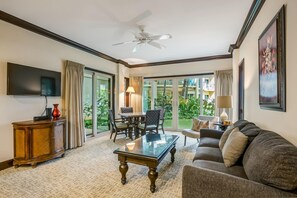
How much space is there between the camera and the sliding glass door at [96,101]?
16.5ft

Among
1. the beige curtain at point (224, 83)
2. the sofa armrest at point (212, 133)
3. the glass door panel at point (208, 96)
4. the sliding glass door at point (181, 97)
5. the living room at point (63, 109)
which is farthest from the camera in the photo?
the sliding glass door at point (181, 97)

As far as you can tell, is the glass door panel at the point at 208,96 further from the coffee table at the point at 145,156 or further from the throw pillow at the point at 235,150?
the throw pillow at the point at 235,150

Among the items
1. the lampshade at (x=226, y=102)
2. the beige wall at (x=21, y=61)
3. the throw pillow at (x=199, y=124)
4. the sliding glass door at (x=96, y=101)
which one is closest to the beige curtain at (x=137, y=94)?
the sliding glass door at (x=96, y=101)

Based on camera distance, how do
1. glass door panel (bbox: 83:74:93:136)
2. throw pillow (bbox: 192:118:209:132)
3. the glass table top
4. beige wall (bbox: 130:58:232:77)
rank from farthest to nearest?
beige wall (bbox: 130:58:232:77) < glass door panel (bbox: 83:74:93:136) < throw pillow (bbox: 192:118:209:132) < the glass table top

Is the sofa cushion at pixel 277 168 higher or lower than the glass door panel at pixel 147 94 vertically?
lower

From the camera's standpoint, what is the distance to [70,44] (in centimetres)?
418

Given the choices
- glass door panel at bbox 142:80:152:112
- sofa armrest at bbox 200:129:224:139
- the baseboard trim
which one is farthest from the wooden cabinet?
glass door panel at bbox 142:80:152:112

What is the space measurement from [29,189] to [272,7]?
12.9 feet

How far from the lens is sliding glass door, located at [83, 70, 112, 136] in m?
5.04

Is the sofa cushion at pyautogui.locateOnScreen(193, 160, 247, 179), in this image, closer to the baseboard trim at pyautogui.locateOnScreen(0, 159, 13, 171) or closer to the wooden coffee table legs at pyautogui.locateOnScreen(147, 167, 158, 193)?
the wooden coffee table legs at pyautogui.locateOnScreen(147, 167, 158, 193)

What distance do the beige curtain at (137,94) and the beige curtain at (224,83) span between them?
9.28ft

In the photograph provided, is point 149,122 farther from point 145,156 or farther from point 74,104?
point 145,156

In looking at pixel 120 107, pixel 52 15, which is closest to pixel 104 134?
pixel 120 107

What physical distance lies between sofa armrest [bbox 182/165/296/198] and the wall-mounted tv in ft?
10.6
